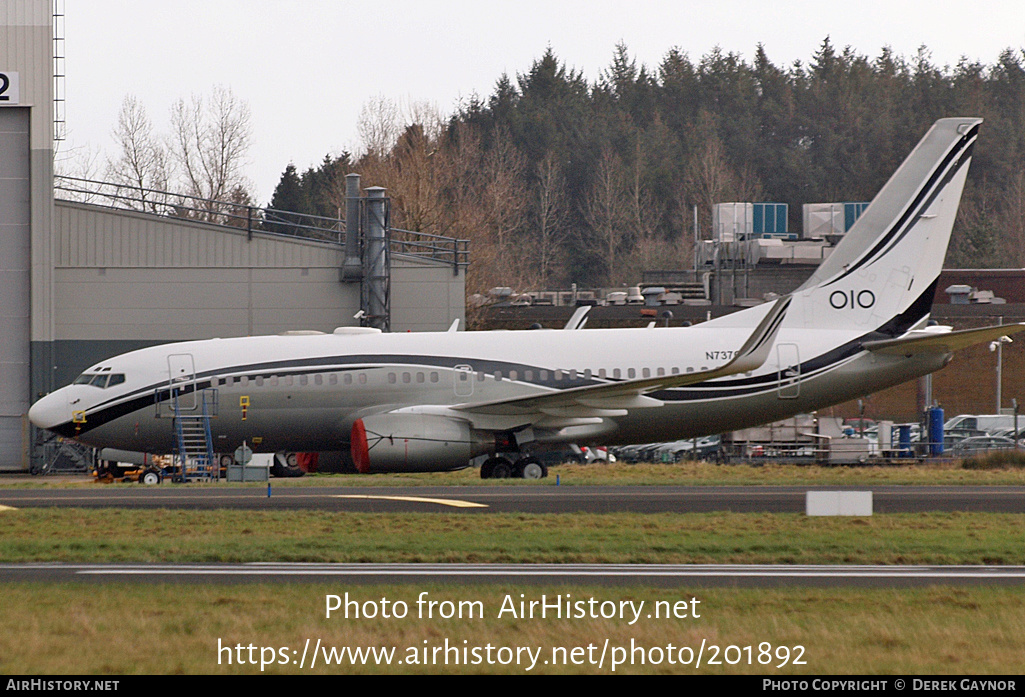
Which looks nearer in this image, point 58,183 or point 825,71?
point 58,183

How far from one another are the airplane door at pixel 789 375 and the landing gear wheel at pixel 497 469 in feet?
22.9

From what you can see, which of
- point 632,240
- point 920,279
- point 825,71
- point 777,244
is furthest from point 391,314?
point 825,71

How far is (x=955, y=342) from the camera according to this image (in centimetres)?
3070

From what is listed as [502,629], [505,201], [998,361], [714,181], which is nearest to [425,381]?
[502,629]

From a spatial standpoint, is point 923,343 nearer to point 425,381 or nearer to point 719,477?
point 719,477

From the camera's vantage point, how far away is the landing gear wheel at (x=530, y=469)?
30859mm

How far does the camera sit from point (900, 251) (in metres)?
33.1

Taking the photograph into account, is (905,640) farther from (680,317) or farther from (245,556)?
(680,317)

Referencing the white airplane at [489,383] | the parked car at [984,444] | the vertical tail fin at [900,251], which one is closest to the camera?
the white airplane at [489,383]

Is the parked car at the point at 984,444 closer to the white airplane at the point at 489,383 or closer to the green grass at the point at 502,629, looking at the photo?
the white airplane at the point at 489,383

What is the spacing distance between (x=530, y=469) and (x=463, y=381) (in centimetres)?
282

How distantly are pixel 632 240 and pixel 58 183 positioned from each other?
70304mm

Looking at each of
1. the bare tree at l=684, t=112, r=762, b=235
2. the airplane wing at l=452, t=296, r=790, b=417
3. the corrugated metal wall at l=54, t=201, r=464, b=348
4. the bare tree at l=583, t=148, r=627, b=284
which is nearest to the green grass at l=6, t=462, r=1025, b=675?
the airplane wing at l=452, t=296, r=790, b=417

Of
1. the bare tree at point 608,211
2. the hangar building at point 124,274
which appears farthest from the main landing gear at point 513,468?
the bare tree at point 608,211
